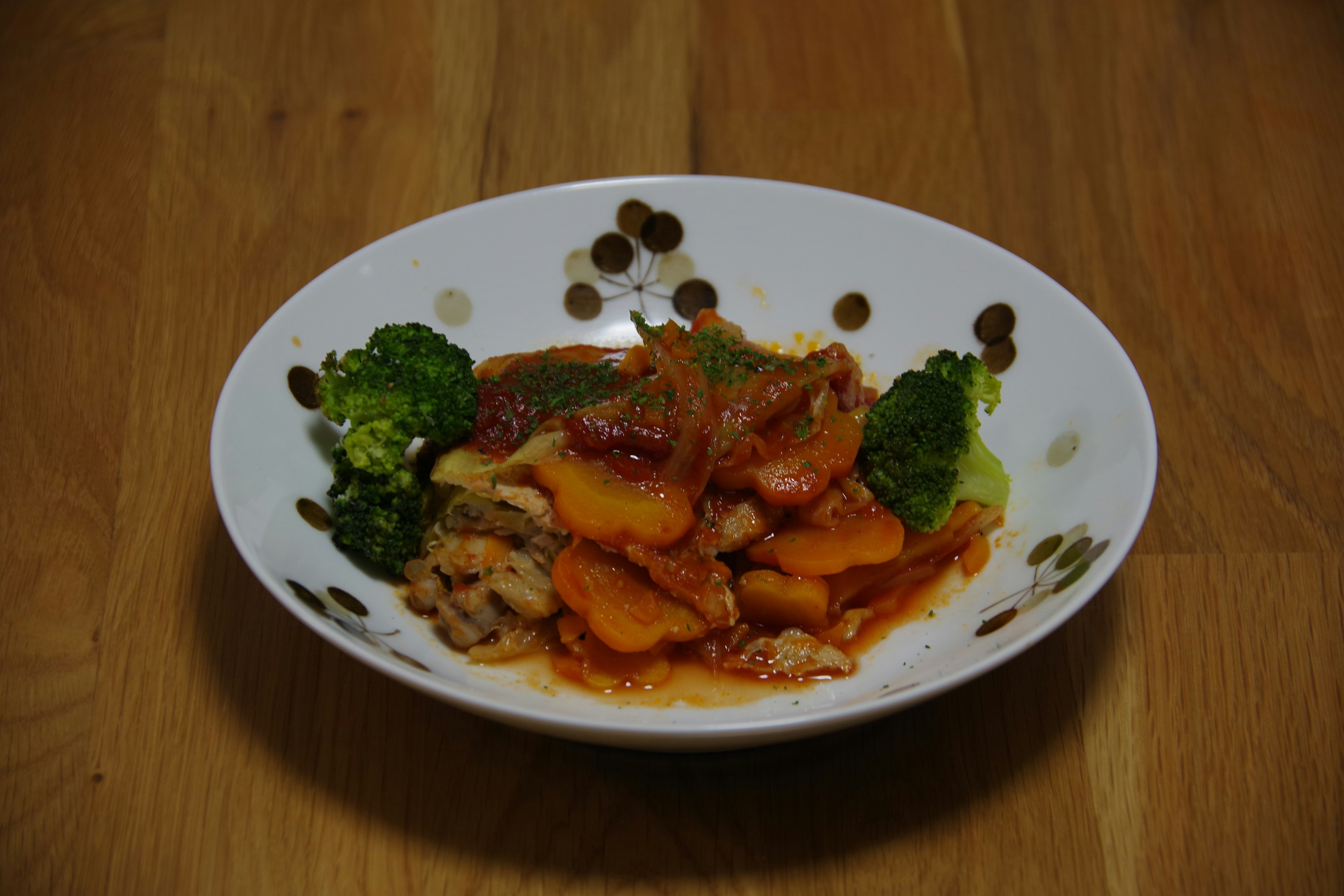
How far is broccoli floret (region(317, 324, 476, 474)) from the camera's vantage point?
2.81 m

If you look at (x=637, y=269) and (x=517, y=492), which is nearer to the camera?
(x=517, y=492)

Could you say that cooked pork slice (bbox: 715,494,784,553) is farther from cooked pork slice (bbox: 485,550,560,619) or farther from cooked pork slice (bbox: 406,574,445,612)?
cooked pork slice (bbox: 406,574,445,612)

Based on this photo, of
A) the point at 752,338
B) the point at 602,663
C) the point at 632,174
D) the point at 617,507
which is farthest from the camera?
the point at 632,174

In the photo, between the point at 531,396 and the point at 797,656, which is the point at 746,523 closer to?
the point at 797,656

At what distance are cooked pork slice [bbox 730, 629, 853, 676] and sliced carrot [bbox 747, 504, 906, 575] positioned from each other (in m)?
0.21

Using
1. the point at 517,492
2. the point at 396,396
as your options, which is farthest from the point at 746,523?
the point at 396,396

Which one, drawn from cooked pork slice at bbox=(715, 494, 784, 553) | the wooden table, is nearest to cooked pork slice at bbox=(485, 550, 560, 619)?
the wooden table

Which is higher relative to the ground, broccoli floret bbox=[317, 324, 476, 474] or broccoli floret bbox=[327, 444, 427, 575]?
broccoli floret bbox=[317, 324, 476, 474]

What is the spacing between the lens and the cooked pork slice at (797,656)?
9.20 ft

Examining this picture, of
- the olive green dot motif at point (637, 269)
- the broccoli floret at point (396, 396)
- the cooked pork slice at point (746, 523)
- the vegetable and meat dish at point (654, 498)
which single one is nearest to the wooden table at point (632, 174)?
the vegetable and meat dish at point (654, 498)

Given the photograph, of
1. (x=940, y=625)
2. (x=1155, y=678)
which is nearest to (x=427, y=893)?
(x=940, y=625)

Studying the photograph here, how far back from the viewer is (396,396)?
9.25ft

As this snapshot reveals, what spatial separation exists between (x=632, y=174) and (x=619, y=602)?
2.63 m

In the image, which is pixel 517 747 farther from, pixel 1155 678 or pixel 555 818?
pixel 1155 678
